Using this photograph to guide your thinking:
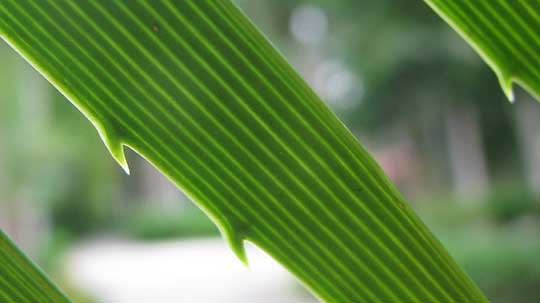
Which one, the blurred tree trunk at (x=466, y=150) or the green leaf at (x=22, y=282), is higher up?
the blurred tree trunk at (x=466, y=150)

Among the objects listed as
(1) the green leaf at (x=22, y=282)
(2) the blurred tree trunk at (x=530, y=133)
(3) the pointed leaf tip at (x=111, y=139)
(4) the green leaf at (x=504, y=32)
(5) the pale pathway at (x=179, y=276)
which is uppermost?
(2) the blurred tree trunk at (x=530, y=133)

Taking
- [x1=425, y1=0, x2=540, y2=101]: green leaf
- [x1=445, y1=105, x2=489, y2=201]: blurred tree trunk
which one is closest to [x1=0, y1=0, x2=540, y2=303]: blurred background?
[x1=445, y1=105, x2=489, y2=201]: blurred tree trunk

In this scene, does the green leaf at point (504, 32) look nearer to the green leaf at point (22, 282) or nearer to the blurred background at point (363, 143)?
the green leaf at point (22, 282)

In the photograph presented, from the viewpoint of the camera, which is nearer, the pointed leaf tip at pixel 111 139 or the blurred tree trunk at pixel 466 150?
the pointed leaf tip at pixel 111 139

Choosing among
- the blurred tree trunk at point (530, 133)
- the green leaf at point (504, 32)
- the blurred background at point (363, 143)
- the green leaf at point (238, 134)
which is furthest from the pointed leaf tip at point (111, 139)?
the blurred tree trunk at point (530, 133)

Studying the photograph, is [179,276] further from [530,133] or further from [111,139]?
[111,139]

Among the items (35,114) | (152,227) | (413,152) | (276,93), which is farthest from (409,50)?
(276,93)
